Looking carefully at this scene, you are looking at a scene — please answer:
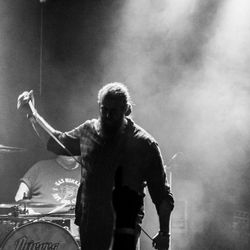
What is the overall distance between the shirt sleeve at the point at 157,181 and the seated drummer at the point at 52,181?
7.79ft

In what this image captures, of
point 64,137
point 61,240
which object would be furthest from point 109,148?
point 61,240

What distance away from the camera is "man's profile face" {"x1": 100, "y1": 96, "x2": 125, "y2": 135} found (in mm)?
2758

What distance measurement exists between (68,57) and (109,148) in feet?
9.57

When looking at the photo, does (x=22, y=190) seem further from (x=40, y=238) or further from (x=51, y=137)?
(x=51, y=137)

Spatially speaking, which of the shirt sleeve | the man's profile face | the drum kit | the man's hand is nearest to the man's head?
the man's profile face

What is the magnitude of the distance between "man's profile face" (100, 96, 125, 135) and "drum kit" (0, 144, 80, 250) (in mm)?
1631

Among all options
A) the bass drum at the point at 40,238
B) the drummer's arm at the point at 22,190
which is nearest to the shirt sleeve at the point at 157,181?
the bass drum at the point at 40,238

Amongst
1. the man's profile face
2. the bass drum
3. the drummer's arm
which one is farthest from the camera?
the drummer's arm

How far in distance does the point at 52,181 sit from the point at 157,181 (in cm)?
270

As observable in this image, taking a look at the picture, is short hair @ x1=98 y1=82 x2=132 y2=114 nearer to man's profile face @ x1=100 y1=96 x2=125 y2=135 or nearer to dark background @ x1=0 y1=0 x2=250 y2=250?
man's profile face @ x1=100 y1=96 x2=125 y2=135

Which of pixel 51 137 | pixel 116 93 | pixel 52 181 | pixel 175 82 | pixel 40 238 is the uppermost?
pixel 175 82

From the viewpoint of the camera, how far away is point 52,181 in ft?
17.3

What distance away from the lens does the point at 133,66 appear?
5.60m

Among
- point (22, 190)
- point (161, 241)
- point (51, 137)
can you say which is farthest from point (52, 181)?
point (161, 241)
